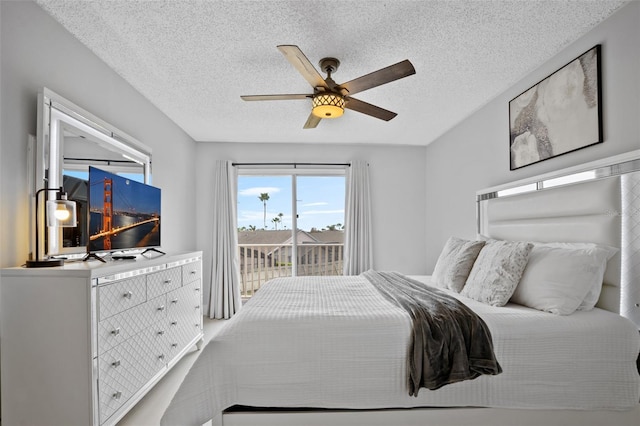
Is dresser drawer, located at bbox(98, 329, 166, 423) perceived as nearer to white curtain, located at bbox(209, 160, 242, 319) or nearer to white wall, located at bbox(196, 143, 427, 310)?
white curtain, located at bbox(209, 160, 242, 319)

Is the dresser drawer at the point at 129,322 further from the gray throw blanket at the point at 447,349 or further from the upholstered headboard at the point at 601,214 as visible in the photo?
the upholstered headboard at the point at 601,214

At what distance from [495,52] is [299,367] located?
8.52 feet

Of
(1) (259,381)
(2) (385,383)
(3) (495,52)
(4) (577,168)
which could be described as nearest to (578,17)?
(3) (495,52)

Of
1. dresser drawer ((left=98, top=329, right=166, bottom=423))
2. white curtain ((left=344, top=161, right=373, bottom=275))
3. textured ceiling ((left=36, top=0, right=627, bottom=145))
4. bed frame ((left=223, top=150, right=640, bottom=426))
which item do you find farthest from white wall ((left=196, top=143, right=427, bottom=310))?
dresser drawer ((left=98, top=329, right=166, bottom=423))

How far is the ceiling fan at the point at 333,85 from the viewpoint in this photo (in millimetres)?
1962

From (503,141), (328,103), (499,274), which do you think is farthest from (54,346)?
(503,141)

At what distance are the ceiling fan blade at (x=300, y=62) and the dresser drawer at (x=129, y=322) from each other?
187 centimetres

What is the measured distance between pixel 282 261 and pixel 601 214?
4155 millimetres

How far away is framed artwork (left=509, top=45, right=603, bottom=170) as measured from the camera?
212 cm

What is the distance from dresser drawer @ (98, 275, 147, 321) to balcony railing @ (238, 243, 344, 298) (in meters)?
2.90

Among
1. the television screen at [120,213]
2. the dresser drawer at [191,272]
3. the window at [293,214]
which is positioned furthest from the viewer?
the window at [293,214]

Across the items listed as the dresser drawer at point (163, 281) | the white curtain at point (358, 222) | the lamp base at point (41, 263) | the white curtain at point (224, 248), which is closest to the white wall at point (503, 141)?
the white curtain at point (358, 222)

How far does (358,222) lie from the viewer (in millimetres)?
4875

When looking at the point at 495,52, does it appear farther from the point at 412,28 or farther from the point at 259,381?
the point at 259,381
